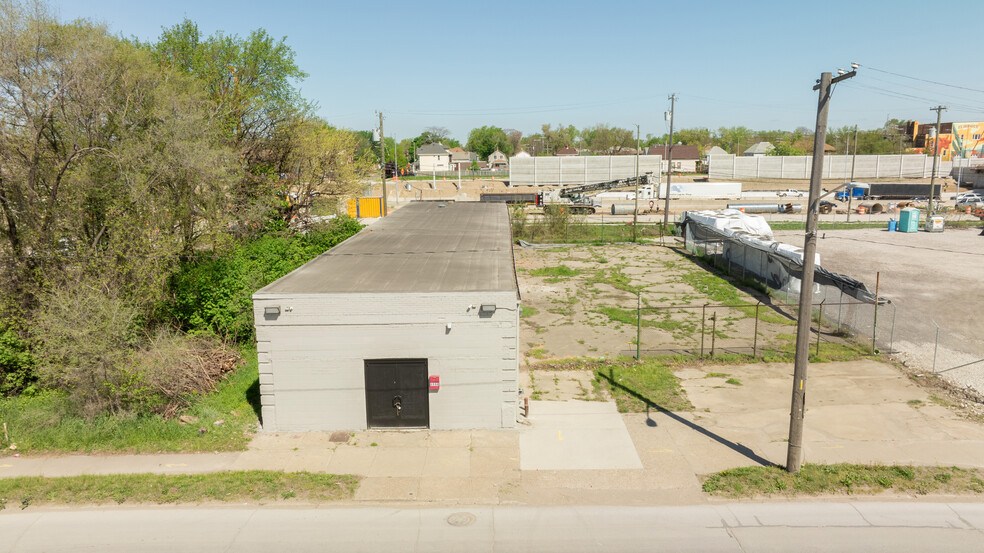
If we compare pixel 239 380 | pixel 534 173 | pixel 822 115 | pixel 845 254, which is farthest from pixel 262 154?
pixel 534 173

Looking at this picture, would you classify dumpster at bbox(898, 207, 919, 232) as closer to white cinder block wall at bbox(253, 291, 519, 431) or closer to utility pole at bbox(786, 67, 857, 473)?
utility pole at bbox(786, 67, 857, 473)

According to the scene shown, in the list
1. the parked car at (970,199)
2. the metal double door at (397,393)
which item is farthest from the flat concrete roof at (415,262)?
the parked car at (970,199)

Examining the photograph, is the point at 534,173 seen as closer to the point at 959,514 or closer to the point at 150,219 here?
the point at 150,219

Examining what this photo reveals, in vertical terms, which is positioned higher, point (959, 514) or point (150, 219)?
point (150, 219)

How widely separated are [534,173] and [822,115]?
84.2m

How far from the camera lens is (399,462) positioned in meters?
12.7

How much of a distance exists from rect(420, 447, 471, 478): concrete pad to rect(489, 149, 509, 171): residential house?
15249 centimetres

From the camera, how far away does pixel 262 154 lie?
3344 centimetres

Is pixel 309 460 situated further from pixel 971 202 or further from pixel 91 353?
pixel 971 202

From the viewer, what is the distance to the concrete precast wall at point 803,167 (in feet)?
322

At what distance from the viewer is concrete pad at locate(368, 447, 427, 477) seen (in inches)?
484

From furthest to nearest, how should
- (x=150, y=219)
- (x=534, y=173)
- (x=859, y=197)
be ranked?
1. (x=534, y=173)
2. (x=859, y=197)
3. (x=150, y=219)

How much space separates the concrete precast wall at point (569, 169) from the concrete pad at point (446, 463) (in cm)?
8273

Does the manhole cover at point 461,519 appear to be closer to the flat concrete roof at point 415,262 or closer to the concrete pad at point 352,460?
the concrete pad at point 352,460
